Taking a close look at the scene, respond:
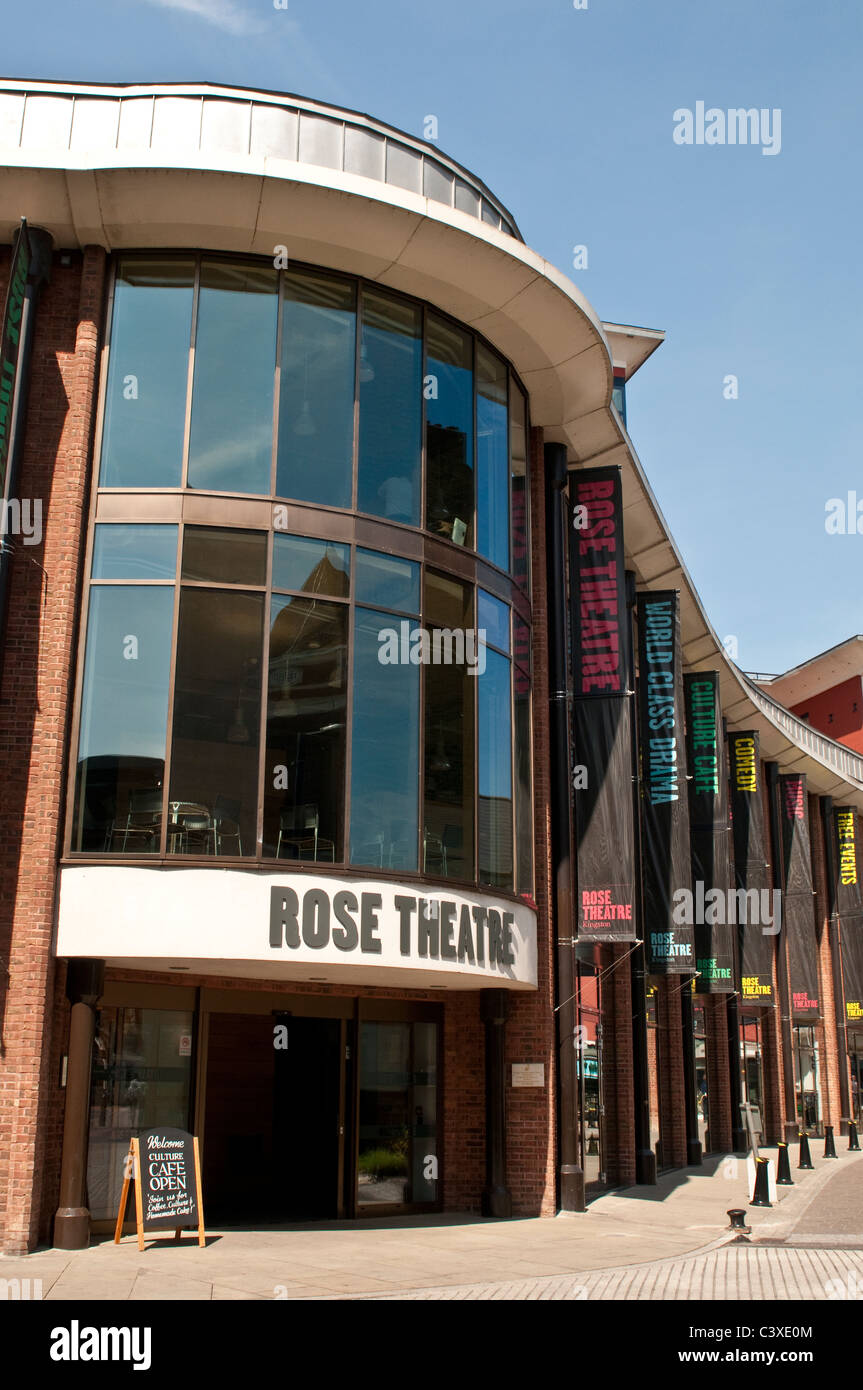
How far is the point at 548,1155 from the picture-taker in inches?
683

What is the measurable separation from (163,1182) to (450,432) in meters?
9.68

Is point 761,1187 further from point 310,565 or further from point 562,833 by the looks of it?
point 310,565

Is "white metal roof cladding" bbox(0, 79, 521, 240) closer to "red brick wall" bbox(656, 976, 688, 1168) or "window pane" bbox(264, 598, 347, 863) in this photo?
"window pane" bbox(264, 598, 347, 863)

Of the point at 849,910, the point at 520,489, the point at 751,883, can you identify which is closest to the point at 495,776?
the point at 520,489

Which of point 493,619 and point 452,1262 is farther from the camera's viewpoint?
point 493,619

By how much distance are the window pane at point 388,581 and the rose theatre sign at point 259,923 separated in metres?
3.39

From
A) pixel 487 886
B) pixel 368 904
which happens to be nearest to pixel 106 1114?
pixel 368 904

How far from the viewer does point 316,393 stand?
51.4 ft

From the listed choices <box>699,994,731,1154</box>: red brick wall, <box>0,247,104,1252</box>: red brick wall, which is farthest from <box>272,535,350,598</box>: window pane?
<box>699,994,731,1154</box>: red brick wall

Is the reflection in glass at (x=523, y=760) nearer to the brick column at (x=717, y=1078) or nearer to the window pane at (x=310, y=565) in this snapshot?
the window pane at (x=310, y=565)

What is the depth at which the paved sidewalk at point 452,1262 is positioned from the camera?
10.8 m

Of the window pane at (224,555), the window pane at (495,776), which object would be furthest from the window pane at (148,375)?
the window pane at (495,776)

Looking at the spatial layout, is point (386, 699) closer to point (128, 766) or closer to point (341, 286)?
point (128, 766)

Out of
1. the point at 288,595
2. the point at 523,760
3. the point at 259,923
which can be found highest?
the point at 288,595
